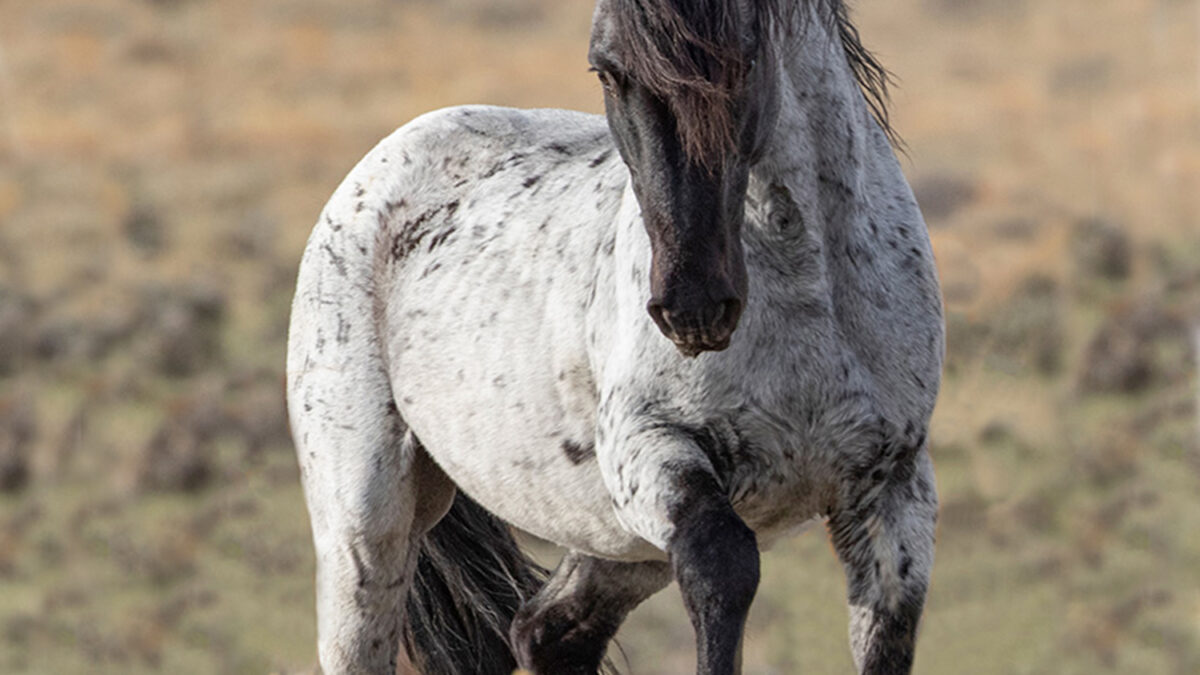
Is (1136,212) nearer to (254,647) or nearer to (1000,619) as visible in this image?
(1000,619)

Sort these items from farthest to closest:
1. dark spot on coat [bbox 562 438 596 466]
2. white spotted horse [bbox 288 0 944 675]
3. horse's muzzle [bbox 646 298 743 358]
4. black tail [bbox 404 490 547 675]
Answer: black tail [bbox 404 490 547 675]
dark spot on coat [bbox 562 438 596 466]
white spotted horse [bbox 288 0 944 675]
horse's muzzle [bbox 646 298 743 358]

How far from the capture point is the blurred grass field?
13.7 meters

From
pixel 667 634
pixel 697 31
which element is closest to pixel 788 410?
pixel 697 31

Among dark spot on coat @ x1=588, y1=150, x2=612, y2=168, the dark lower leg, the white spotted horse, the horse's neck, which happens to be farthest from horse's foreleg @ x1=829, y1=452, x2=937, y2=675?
dark spot on coat @ x1=588, y1=150, x2=612, y2=168

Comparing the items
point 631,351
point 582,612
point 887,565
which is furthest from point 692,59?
point 582,612

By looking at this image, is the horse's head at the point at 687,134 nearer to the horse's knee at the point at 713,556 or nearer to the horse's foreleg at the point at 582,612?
the horse's knee at the point at 713,556

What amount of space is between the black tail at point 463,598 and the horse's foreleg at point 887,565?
210 centimetres

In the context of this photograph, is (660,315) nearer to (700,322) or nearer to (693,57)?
(700,322)

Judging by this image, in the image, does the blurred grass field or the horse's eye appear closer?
the horse's eye

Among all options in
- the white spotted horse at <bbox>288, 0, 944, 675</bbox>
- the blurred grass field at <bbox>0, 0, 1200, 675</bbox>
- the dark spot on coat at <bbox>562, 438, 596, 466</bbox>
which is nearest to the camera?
the white spotted horse at <bbox>288, 0, 944, 675</bbox>

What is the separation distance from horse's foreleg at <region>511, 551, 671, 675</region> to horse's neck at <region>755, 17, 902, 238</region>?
1.55 metres

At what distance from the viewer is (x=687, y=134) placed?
2.93 m

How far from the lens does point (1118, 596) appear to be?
1462 centimetres

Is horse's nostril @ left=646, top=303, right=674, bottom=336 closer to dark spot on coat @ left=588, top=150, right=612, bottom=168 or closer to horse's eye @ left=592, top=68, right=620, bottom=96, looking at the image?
horse's eye @ left=592, top=68, right=620, bottom=96
